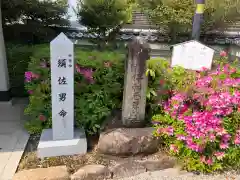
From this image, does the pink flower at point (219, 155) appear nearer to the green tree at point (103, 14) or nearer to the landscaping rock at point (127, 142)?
the landscaping rock at point (127, 142)

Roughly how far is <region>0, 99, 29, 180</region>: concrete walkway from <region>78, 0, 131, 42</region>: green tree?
3436 mm

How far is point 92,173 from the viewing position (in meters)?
2.97

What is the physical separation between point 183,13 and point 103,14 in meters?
2.48

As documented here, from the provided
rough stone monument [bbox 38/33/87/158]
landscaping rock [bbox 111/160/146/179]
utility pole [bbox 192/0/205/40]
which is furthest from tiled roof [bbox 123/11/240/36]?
landscaping rock [bbox 111/160/146/179]

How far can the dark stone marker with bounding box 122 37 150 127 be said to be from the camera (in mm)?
3326

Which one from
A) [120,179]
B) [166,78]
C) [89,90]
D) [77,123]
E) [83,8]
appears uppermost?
[83,8]

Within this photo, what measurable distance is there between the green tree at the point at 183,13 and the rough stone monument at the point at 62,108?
5084 mm

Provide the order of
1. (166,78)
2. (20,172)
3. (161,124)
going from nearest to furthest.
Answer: (20,172) < (161,124) < (166,78)

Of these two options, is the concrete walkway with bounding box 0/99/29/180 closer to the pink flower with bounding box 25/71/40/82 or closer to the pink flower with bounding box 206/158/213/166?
the pink flower with bounding box 25/71/40/82

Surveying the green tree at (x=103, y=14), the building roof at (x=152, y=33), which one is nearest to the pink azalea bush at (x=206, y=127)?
the green tree at (x=103, y=14)

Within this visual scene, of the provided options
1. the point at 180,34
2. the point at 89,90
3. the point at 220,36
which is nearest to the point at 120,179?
the point at 89,90

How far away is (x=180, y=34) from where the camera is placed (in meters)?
8.35

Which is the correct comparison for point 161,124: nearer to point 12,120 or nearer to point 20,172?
point 20,172

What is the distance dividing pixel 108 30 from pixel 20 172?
18.7ft
